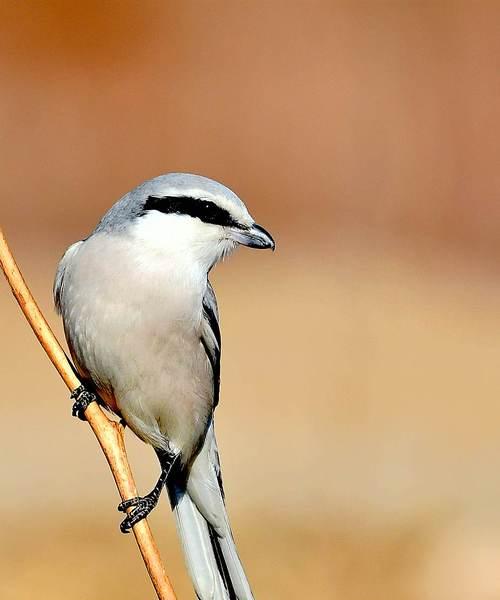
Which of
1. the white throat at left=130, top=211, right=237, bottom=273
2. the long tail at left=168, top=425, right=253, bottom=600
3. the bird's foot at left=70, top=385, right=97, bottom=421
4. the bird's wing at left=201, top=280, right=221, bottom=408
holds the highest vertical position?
the white throat at left=130, top=211, right=237, bottom=273

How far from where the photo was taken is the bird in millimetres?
1797

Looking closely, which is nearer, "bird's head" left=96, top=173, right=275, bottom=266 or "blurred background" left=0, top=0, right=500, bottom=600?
"bird's head" left=96, top=173, right=275, bottom=266

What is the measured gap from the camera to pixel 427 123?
551cm

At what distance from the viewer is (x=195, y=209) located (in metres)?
1.78

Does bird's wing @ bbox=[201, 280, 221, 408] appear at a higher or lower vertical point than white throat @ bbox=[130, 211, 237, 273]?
lower

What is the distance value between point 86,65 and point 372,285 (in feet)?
5.67

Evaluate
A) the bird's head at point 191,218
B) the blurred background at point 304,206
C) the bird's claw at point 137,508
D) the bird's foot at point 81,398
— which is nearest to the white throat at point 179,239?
the bird's head at point 191,218

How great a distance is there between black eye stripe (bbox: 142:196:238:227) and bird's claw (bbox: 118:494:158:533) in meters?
0.45

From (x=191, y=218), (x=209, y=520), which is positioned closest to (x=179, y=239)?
(x=191, y=218)

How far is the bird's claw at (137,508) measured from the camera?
4.86ft

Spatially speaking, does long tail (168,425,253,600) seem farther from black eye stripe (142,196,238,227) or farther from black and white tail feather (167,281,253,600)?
black eye stripe (142,196,238,227)

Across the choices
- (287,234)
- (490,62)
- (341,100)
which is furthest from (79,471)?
(490,62)

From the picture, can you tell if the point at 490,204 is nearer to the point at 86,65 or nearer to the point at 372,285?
the point at 372,285

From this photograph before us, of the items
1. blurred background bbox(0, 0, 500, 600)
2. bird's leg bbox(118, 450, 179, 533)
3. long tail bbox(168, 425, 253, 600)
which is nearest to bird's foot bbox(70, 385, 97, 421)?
bird's leg bbox(118, 450, 179, 533)
